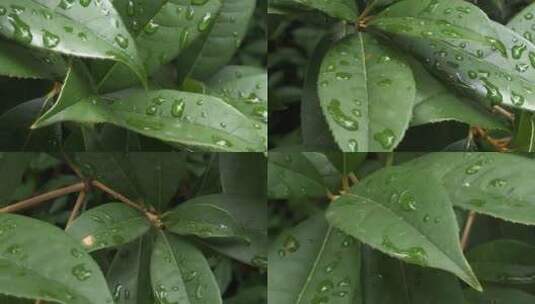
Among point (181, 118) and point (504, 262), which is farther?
point (504, 262)

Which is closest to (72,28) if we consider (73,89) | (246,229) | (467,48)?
(73,89)

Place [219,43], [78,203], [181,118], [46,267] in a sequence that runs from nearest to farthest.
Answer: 1. [46,267]
2. [181,118]
3. [78,203]
4. [219,43]

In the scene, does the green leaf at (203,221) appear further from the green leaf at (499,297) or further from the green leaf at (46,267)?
the green leaf at (499,297)

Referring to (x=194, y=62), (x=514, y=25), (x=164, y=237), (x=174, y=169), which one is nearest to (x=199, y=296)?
(x=164, y=237)

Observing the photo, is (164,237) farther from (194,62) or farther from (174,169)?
(194,62)

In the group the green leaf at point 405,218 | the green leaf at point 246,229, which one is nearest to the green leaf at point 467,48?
the green leaf at point 405,218

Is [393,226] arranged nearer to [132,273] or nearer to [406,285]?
[406,285]
